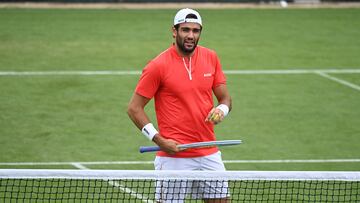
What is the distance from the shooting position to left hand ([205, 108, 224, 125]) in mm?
10266

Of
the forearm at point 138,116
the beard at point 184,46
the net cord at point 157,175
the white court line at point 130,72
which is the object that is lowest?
the white court line at point 130,72

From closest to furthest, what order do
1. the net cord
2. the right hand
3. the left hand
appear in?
1. the net cord
2. the right hand
3. the left hand

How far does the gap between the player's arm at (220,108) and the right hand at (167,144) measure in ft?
1.60

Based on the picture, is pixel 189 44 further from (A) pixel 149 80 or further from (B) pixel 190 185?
(B) pixel 190 185

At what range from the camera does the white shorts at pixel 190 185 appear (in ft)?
33.9

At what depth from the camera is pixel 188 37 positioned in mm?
10383

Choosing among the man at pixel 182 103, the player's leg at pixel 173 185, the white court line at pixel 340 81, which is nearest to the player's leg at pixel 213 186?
the man at pixel 182 103

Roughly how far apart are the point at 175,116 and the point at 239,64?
14167 mm

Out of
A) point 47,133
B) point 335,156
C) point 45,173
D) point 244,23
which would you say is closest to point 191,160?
point 45,173

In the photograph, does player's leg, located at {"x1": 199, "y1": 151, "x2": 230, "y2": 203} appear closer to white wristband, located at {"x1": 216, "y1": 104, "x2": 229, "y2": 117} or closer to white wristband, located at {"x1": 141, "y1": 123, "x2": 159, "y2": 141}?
white wristband, located at {"x1": 216, "y1": 104, "x2": 229, "y2": 117}

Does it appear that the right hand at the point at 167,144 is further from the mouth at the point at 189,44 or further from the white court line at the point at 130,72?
the white court line at the point at 130,72

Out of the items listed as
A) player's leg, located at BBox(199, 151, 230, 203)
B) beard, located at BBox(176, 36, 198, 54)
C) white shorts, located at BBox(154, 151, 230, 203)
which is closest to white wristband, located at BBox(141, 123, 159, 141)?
white shorts, located at BBox(154, 151, 230, 203)

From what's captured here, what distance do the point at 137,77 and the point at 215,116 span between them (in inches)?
501

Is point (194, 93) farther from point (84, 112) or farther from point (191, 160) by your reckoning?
point (84, 112)
